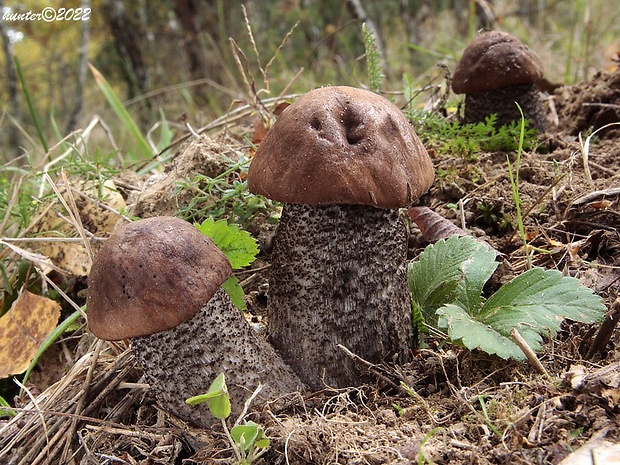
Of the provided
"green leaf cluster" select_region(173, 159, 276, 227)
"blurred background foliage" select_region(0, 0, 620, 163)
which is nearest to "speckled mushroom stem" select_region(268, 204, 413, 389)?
"green leaf cluster" select_region(173, 159, 276, 227)

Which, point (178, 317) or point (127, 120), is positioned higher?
point (127, 120)

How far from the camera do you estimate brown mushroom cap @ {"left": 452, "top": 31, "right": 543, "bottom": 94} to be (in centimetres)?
279

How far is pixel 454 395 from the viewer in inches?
65.0

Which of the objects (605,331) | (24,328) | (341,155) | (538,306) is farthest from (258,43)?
(605,331)

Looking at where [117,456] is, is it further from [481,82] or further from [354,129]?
[481,82]

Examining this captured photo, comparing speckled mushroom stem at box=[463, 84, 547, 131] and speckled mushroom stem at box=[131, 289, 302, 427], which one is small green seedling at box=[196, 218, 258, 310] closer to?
speckled mushroom stem at box=[131, 289, 302, 427]

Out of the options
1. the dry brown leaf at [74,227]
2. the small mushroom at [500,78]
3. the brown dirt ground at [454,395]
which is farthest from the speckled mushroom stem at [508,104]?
the dry brown leaf at [74,227]

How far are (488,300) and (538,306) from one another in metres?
0.17

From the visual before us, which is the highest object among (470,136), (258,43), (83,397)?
(258,43)

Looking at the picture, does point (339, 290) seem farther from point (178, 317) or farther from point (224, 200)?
point (224, 200)

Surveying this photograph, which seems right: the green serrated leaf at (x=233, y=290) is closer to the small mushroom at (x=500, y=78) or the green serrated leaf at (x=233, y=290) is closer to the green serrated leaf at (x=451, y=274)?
the green serrated leaf at (x=451, y=274)

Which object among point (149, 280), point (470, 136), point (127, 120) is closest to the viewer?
point (149, 280)

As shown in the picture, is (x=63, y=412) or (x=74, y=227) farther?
(x=74, y=227)

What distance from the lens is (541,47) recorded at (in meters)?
6.23
